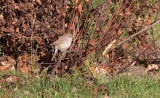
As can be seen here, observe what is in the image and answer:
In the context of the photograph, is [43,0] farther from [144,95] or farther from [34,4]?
[144,95]

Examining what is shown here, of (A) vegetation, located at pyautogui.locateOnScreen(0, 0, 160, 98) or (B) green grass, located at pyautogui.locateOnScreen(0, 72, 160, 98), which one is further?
(A) vegetation, located at pyautogui.locateOnScreen(0, 0, 160, 98)

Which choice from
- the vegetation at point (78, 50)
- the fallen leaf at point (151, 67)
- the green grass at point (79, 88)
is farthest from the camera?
the fallen leaf at point (151, 67)

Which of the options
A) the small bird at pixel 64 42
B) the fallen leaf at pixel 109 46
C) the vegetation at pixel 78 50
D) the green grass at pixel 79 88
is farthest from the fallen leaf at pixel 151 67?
the small bird at pixel 64 42

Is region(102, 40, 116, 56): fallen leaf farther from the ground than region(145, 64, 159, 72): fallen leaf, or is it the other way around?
region(102, 40, 116, 56): fallen leaf

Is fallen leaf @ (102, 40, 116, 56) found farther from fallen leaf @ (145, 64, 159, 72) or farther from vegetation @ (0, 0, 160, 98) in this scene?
fallen leaf @ (145, 64, 159, 72)

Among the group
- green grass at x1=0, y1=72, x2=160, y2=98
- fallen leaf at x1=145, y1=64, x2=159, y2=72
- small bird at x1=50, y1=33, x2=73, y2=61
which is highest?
small bird at x1=50, y1=33, x2=73, y2=61

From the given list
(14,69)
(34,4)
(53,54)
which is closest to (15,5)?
(34,4)

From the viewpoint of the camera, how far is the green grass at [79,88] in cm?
355

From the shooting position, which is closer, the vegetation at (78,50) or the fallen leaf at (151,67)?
the vegetation at (78,50)

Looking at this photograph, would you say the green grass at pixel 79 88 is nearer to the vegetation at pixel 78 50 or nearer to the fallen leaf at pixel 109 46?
the vegetation at pixel 78 50

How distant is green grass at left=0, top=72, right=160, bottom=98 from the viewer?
3547mm

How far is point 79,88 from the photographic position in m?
3.81

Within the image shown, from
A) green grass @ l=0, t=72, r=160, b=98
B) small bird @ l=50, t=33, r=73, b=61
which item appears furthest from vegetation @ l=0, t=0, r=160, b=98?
small bird @ l=50, t=33, r=73, b=61

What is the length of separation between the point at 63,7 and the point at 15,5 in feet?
2.51
